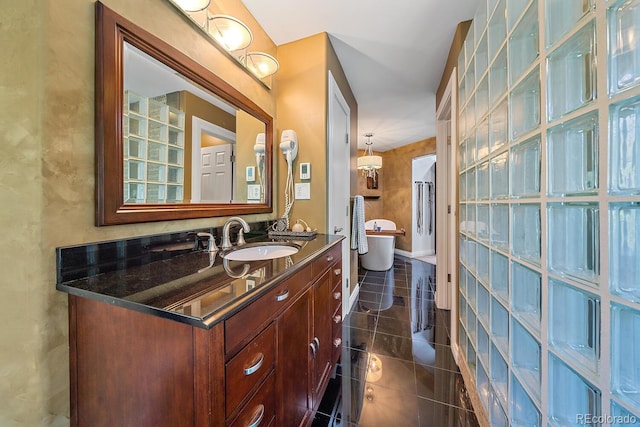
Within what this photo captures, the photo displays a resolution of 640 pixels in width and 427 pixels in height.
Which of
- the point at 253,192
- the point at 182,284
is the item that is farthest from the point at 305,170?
the point at 182,284

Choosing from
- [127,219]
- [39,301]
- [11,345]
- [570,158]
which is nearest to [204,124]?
[127,219]

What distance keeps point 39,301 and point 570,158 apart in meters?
1.49

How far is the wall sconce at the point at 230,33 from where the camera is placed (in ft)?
3.62

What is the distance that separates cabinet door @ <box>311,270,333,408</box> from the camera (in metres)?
1.15

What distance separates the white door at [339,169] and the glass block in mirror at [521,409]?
50.8 inches

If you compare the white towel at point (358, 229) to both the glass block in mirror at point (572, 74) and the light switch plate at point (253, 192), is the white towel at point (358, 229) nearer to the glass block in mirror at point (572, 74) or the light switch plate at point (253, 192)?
the light switch plate at point (253, 192)

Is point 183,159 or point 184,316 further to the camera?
point 183,159

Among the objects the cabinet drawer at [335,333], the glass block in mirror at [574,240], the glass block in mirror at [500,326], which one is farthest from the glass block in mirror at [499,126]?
the cabinet drawer at [335,333]

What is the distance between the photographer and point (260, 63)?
158cm

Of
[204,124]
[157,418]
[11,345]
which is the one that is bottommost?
[157,418]

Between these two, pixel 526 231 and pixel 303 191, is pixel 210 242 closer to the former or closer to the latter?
pixel 303 191

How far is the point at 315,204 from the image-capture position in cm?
180

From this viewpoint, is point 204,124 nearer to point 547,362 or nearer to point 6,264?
point 6,264

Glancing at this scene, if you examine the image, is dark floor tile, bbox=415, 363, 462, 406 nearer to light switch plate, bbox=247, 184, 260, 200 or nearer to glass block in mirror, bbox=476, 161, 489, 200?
glass block in mirror, bbox=476, 161, 489, 200
